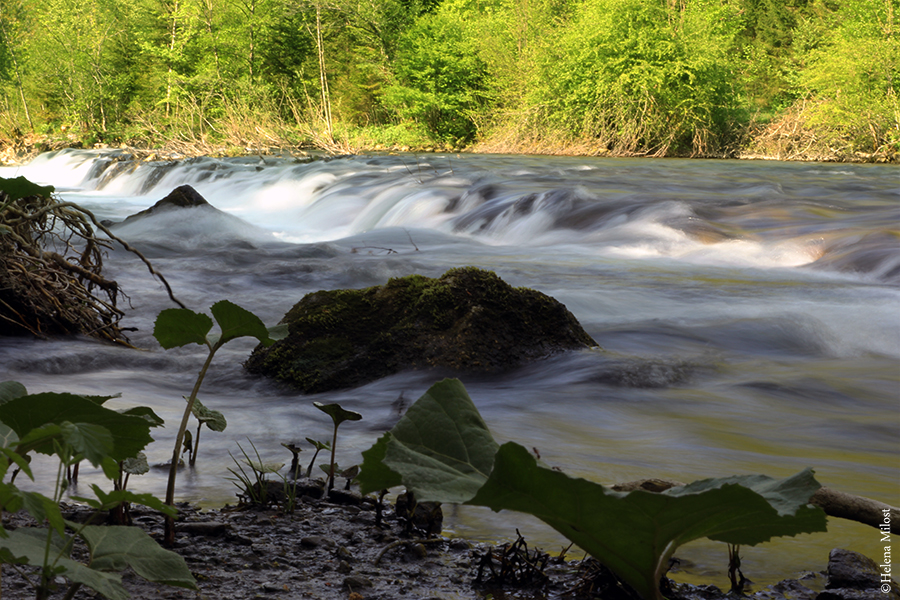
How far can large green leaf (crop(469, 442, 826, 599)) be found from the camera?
0.96m

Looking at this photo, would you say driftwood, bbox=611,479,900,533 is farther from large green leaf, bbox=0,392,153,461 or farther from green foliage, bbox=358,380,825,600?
large green leaf, bbox=0,392,153,461

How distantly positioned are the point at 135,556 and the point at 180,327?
669 millimetres

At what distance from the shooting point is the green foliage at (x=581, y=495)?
3.18 feet

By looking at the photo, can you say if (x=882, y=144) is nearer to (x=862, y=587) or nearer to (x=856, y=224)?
(x=856, y=224)

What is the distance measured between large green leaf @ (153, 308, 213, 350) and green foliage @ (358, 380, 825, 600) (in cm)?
71

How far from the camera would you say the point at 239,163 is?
2102 cm

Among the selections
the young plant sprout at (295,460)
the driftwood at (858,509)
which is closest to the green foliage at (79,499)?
the driftwood at (858,509)

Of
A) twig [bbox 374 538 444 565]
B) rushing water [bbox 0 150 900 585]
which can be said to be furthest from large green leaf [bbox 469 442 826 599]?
rushing water [bbox 0 150 900 585]

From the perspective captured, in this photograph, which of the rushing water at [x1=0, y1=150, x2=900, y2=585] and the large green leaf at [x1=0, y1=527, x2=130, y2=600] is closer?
the large green leaf at [x1=0, y1=527, x2=130, y2=600]

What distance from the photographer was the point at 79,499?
1.01m

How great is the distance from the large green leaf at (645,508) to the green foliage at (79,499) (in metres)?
0.47

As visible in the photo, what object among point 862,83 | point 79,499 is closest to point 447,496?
point 79,499

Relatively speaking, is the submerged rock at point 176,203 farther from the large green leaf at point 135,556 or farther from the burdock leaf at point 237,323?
the large green leaf at point 135,556

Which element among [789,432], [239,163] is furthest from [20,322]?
[239,163]
